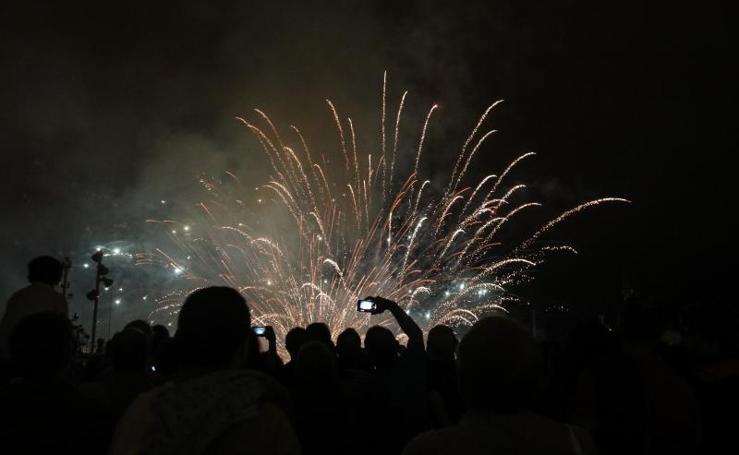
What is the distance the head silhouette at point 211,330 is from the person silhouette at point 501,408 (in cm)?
85

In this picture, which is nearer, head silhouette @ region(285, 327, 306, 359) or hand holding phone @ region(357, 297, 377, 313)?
head silhouette @ region(285, 327, 306, 359)

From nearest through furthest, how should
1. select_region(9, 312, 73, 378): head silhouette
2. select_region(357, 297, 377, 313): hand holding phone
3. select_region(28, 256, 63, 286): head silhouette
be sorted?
select_region(9, 312, 73, 378): head silhouette
select_region(28, 256, 63, 286): head silhouette
select_region(357, 297, 377, 313): hand holding phone

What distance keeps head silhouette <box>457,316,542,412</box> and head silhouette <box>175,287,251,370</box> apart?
0.95 m

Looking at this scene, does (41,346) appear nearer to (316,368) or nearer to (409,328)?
(316,368)

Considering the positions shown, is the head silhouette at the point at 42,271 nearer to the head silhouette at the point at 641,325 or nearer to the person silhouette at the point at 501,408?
the person silhouette at the point at 501,408

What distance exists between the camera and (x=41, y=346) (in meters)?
3.25

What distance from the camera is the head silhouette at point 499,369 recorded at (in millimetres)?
2387

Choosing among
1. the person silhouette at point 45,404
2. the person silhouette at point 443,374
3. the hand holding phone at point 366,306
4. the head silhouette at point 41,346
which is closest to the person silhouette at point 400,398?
the person silhouette at point 443,374

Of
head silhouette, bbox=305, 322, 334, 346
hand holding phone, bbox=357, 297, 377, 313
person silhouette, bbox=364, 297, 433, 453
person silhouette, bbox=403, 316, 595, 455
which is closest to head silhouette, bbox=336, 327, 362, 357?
head silhouette, bbox=305, 322, 334, 346

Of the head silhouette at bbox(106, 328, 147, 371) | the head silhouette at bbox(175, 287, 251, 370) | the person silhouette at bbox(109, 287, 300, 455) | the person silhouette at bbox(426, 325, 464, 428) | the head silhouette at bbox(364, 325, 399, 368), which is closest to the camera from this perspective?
the person silhouette at bbox(109, 287, 300, 455)

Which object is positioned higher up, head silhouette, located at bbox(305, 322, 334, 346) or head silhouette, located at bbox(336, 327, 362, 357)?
head silhouette, located at bbox(305, 322, 334, 346)

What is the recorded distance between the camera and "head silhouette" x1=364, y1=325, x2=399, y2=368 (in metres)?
5.55

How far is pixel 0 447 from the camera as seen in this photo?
2965 millimetres

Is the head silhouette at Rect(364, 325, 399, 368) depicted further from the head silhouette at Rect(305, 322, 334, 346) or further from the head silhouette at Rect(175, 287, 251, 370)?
the head silhouette at Rect(175, 287, 251, 370)
